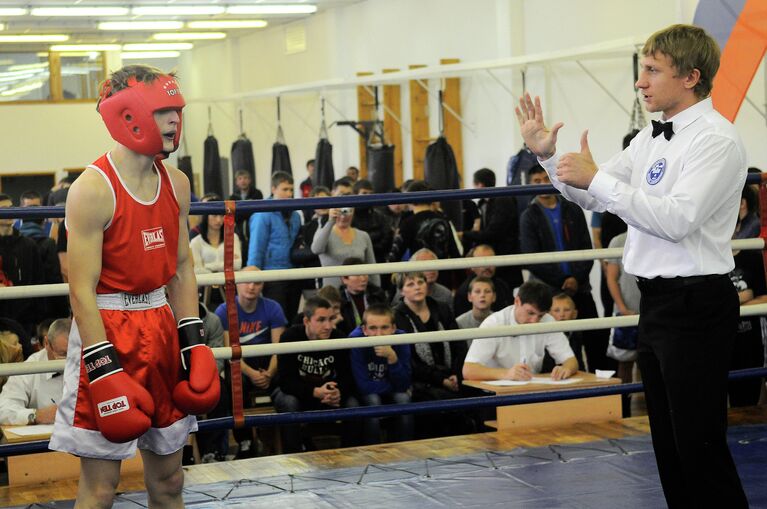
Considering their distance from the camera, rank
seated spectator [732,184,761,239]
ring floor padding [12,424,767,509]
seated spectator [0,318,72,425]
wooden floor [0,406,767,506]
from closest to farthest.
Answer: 1. ring floor padding [12,424,767,509]
2. wooden floor [0,406,767,506]
3. seated spectator [0,318,72,425]
4. seated spectator [732,184,761,239]

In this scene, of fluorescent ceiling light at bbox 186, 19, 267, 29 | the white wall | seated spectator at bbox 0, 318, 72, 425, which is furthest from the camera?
fluorescent ceiling light at bbox 186, 19, 267, 29

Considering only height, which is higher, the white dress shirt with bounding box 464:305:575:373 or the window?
the window

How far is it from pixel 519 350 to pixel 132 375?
8.82 feet

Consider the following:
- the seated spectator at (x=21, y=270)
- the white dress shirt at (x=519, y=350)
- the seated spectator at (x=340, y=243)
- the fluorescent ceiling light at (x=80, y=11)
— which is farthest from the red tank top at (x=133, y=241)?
the fluorescent ceiling light at (x=80, y=11)

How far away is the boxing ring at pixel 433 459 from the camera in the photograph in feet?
10.8

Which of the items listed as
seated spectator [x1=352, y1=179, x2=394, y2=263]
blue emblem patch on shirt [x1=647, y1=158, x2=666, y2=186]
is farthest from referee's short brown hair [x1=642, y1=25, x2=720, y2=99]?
seated spectator [x1=352, y1=179, x2=394, y2=263]

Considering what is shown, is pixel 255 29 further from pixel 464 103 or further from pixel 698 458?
pixel 698 458

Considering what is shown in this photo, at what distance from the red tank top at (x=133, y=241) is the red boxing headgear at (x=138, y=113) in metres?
0.07

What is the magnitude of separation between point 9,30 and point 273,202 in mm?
13319

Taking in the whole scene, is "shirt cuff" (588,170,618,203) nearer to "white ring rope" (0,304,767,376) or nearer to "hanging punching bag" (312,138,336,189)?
"white ring rope" (0,304,767,376)

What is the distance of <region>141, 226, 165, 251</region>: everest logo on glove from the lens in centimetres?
243

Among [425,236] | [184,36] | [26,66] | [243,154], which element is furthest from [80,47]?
[425,236]

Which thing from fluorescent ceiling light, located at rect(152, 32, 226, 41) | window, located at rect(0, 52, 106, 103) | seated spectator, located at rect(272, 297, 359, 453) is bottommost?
seated spectator, located at rect(272, 297, 359, 453)

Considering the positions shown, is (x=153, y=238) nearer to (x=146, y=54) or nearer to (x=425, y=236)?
(x=425, y=236)
